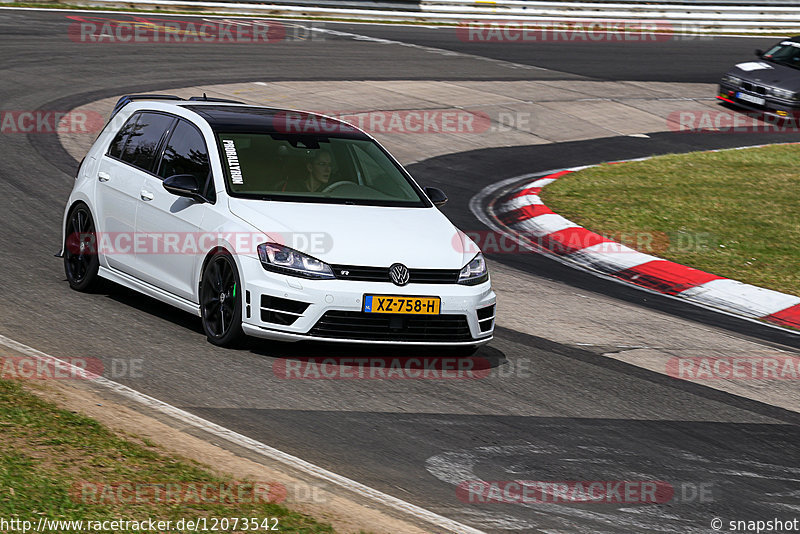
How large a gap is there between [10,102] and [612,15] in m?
20.4

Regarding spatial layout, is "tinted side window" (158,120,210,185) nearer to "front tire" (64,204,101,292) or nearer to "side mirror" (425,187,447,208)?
"front tire" (64,204,101,292)

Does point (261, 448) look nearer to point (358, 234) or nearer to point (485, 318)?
point (358, 234)

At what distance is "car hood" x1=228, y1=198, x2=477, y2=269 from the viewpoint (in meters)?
7.78

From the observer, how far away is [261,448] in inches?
243

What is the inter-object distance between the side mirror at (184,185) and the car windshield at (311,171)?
0.24m

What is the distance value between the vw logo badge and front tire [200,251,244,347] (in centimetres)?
103
